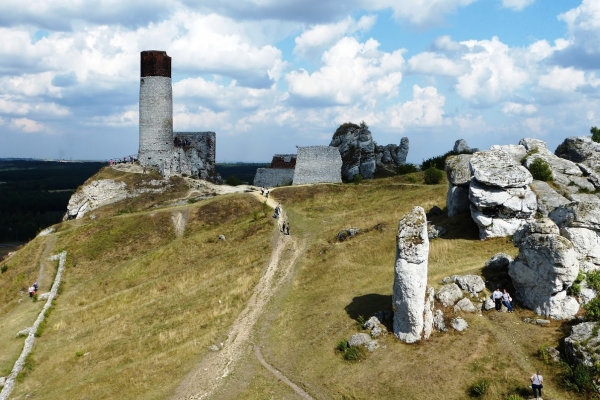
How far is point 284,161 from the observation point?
69250 millimetres

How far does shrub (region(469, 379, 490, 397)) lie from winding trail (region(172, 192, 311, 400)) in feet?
19.9

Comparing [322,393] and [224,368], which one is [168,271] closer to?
[224,368]

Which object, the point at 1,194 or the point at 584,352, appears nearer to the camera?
the point at 584,352

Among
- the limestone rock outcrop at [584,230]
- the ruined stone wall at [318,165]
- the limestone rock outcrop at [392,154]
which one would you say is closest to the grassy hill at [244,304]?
the limestone rock outcrop at [584,230]

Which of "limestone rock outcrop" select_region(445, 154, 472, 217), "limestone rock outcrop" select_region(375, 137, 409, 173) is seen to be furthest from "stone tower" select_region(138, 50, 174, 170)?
"limestone rock outcrop" select_region(445, 154, 472, 217)

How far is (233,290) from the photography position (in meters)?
33.3

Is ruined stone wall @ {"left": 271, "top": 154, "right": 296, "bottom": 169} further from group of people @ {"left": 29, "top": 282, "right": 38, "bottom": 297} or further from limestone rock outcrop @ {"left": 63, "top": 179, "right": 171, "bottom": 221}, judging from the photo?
group of people @ {"left": 29, "top": 282, "right": 38, "bottom": 297}

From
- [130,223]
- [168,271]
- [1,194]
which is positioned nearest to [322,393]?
[168,271]

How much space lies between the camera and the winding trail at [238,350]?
72.4ft

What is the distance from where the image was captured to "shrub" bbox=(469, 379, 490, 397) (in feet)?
60.5

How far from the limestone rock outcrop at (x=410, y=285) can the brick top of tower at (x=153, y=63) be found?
50.0 metres

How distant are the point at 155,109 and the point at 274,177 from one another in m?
17.1

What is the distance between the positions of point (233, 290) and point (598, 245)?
20.4m

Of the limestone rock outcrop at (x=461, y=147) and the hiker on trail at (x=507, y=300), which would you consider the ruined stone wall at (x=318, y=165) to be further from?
the hiker on trail at (x=507, y=300)
